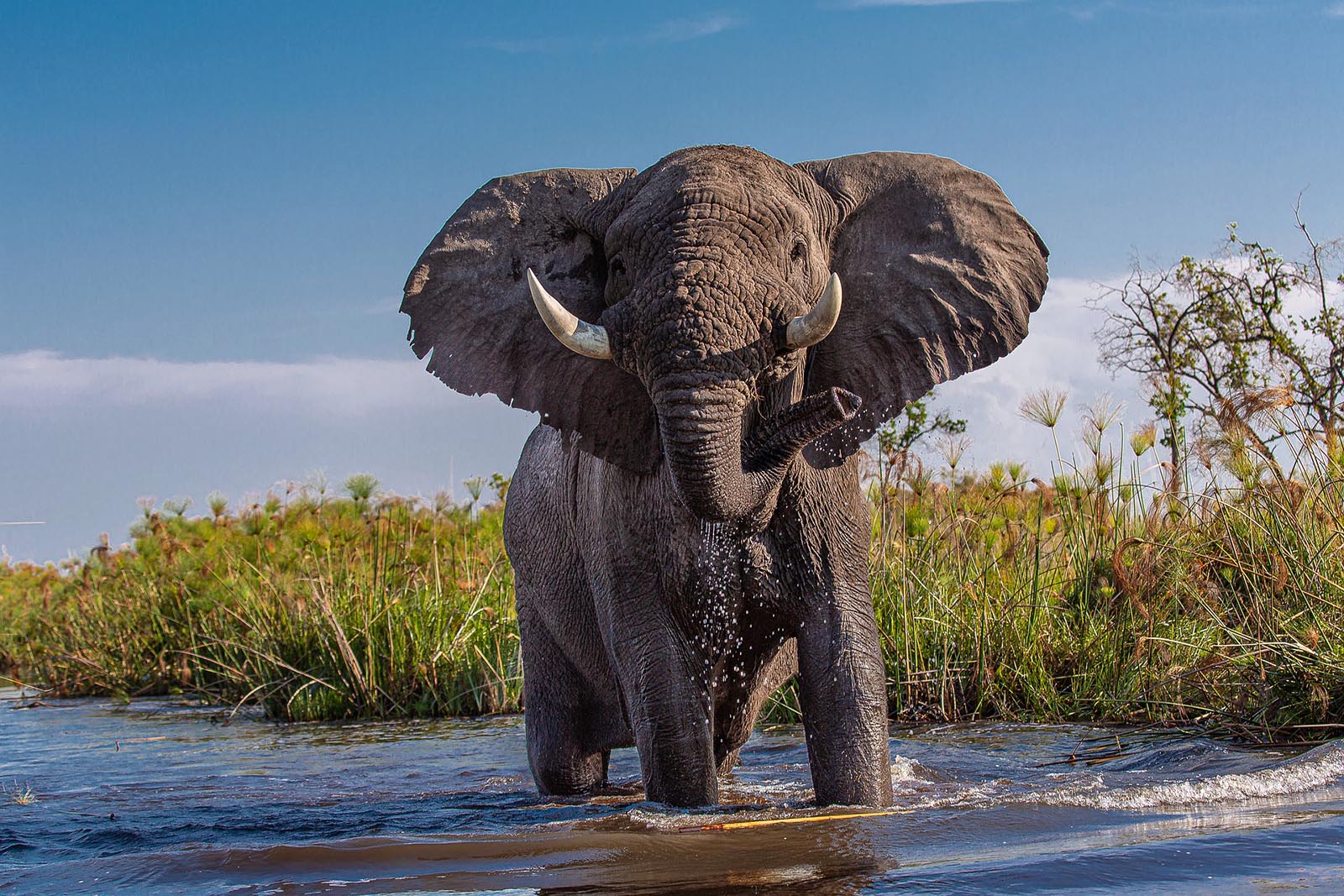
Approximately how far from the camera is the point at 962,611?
853 centimetres

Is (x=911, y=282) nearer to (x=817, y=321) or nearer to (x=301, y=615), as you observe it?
(x=817, y=321)

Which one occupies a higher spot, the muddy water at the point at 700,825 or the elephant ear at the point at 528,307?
the elephant ear at the point at 528,307

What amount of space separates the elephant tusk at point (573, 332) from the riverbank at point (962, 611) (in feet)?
12.0

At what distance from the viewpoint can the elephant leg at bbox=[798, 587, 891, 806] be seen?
475 centimetres

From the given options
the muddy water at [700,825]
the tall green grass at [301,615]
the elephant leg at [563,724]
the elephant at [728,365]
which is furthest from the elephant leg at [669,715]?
the tall green grass at [301,615]

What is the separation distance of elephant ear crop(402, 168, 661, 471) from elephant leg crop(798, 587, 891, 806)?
86cm

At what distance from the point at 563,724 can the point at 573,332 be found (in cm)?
277

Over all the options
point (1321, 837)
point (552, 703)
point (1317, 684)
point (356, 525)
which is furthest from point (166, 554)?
point (1321, 837)

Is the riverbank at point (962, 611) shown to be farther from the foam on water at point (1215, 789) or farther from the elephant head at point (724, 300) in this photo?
the elephant head at point (724, 300)

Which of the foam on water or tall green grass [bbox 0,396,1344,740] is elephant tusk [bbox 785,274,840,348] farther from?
tall green grass [bbox 0,396,1344,740]

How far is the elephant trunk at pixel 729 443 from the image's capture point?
Result: 4129 millimetres

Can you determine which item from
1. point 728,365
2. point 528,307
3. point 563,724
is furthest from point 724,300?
point 563,724

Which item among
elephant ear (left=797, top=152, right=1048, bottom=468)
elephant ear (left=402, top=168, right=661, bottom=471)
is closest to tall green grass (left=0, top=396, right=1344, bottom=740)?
elephant ear (left=797, top=152, right=1048, bottom=468)

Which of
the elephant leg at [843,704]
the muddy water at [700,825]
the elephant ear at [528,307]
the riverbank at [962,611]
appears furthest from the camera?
the riverbank at [962,611]
